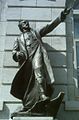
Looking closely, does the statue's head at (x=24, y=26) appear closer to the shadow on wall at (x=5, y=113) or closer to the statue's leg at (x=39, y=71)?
the statue's leg at (x=39, y=71)

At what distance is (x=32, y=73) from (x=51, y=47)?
66.5 inches

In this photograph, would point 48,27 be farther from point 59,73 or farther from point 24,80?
point 24,80

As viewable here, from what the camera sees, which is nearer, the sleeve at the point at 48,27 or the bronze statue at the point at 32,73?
the bronze statue at the point at 32,73

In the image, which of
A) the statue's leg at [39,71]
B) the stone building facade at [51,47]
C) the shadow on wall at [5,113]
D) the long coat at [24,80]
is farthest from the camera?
the stone building facade at [51,47]

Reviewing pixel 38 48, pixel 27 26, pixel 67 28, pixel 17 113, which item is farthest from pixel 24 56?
pixel 67 28

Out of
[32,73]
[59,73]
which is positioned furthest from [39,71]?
[59,73]

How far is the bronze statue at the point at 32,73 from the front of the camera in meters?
8.16

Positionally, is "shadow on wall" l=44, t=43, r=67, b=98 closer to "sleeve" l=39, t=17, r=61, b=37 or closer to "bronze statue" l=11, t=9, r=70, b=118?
"sleeve" l=39, t=17, r=61, b=37

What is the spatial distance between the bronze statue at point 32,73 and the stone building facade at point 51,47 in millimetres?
699

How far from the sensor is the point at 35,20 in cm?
1047

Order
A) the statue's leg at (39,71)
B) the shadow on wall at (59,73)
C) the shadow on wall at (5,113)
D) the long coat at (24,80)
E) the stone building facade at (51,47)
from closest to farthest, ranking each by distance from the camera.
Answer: the statue's leg at (39,71) < the long coat at (24,80) < the shadow on wall at (5,113) < the stone building facade at (51,47) < the shadow on wall at (59,73)

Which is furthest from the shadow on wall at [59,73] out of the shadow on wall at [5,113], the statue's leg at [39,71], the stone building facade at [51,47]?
the shadow on wall at [5,113]

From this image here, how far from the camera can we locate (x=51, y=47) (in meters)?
9.98

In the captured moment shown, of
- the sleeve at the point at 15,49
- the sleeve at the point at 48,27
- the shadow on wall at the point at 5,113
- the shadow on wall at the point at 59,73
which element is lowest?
the shadow on wall at the point at 5,113
